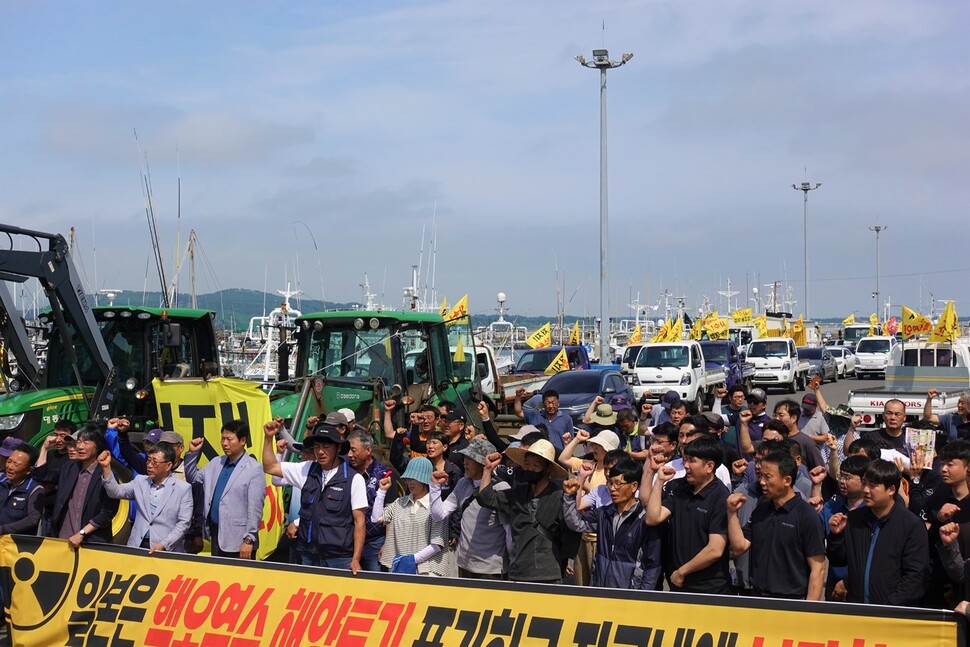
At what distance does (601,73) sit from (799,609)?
2636 centimetres

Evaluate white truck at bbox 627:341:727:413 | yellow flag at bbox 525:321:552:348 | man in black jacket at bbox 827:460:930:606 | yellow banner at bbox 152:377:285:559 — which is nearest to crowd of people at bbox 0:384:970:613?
man in black jacket at bbox 827:460:930:606

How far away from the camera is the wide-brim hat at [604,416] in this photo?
1116cm

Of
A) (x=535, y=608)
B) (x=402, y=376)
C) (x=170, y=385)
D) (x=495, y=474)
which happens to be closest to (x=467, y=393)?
(x=402, y=376)

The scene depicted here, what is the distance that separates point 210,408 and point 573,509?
547 centimetres

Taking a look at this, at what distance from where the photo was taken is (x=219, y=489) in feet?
25.8

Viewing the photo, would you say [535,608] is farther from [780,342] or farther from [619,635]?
[780,342]

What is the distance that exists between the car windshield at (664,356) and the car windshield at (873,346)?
747 inches

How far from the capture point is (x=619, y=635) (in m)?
5.95

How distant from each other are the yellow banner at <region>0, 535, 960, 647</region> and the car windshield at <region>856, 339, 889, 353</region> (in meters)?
40.4

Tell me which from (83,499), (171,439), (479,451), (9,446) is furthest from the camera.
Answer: (9,446)

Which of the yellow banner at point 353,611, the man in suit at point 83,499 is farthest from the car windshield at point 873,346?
the yellow banner at point 353,611

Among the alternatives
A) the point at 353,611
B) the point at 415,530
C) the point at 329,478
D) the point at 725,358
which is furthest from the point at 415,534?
the point at 725,358

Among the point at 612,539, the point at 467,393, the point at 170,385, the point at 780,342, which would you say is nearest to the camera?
the point at 612,539

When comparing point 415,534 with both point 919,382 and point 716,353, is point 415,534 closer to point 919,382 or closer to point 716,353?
point 919,382
